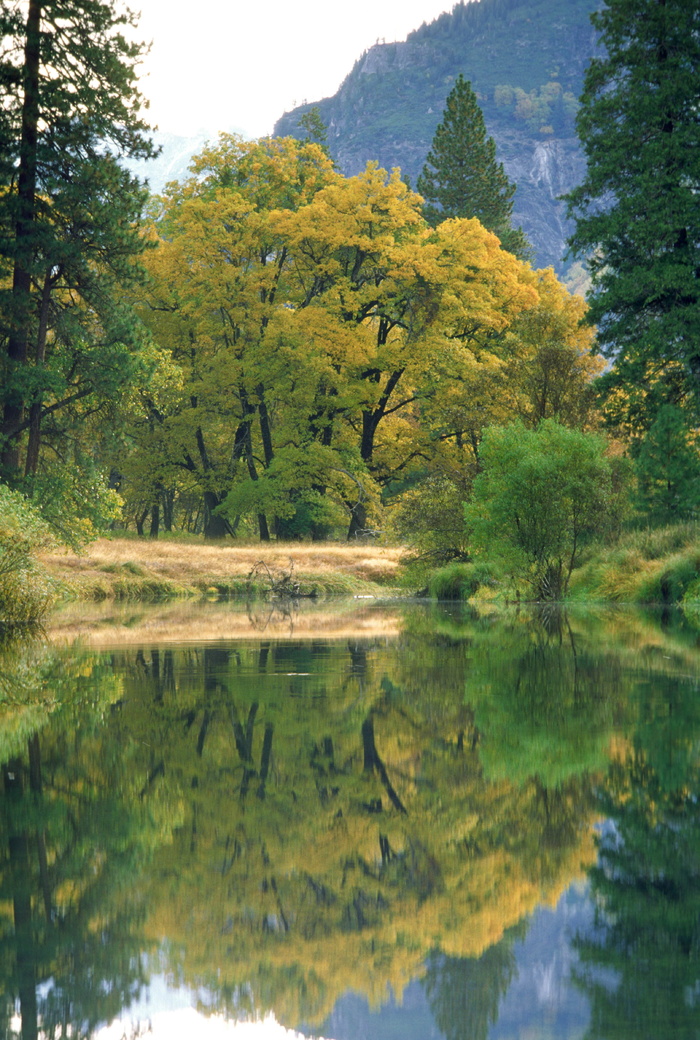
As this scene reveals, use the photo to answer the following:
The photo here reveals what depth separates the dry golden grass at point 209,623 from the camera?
52.6 feet

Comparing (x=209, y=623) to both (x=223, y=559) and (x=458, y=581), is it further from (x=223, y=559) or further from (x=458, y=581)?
(x=223, y=559)

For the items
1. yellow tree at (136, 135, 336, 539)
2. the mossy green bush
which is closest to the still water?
the mossy green bush

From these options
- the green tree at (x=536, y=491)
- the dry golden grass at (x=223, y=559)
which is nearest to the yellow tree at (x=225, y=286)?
the dry golden grass at (x=223, y=559)

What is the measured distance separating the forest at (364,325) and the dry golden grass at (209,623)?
177cm

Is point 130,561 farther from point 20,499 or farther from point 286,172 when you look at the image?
point 286,172

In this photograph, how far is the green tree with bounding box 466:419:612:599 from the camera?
22500mm

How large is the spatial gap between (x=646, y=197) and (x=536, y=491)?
10.9 metres

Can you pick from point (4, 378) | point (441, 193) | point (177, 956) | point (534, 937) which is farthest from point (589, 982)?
point (441, 193)

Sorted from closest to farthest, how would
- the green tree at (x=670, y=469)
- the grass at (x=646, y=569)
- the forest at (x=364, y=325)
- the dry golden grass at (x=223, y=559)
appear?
1. the grass at (x=646, y=569)
2. the forest at (x=364, y=325)
3. the green tree at (x=670, y=469)
4. the dry golden grass at (x=223, y=559)

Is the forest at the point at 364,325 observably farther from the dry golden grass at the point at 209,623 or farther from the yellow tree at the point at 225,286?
the dry golden grass at the point at 209,623

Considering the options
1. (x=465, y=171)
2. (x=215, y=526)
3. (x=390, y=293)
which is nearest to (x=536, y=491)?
(x=390, y=293)

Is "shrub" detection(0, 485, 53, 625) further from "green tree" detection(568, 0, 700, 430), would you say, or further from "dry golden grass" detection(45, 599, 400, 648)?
"green tree" detection(568, 0, 700, 430)

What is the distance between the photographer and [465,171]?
66.5m

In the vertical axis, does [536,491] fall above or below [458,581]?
above
